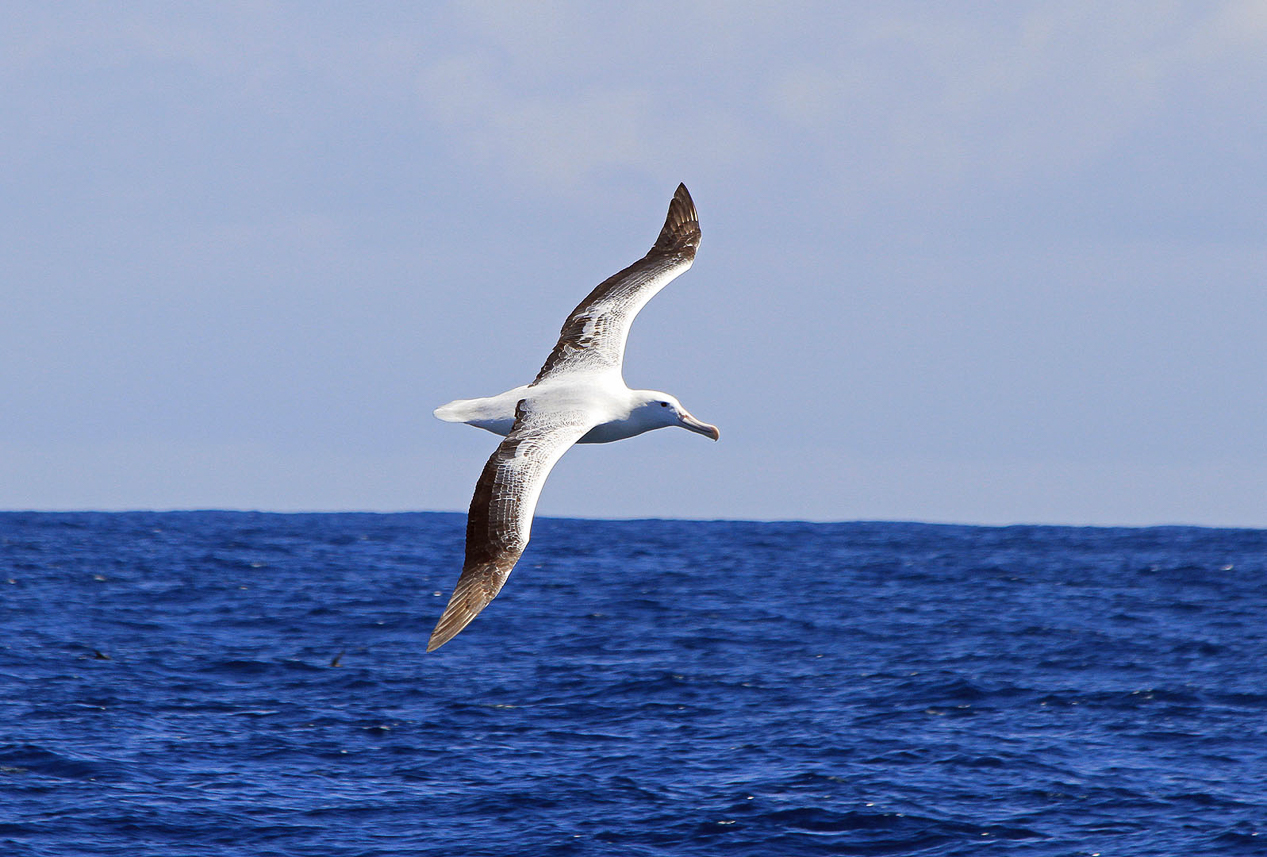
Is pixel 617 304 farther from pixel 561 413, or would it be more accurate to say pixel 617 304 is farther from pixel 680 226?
pixel 561 413

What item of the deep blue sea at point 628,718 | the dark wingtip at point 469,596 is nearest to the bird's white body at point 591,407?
the dark wingtip at point 469,596

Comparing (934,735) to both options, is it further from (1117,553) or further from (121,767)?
(1117,553)

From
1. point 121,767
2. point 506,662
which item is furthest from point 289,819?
point 506,662

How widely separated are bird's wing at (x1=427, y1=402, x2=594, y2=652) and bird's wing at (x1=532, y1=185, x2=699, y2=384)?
5.33 feet

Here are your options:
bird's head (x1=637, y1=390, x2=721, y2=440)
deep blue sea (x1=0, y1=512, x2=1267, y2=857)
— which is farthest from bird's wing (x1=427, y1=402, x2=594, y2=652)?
deep blue sea (x1=0, y1=512, x2=1267, y2=857)

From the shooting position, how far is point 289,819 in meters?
20.5

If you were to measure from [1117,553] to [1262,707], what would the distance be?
47334 mm

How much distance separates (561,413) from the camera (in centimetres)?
1384

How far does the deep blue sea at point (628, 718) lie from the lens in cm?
2006

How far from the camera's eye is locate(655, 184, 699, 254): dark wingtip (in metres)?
17.8

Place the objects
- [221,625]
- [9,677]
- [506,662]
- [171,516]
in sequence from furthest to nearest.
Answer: [171,516]
[221,625]
[506,662]
[9,677]

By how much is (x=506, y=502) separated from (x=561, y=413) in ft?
5.12

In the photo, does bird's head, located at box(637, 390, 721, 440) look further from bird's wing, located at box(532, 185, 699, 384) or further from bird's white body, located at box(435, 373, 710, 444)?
bird's wing, located at box(532, 185, 699, 384)

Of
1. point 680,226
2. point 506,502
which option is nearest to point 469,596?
point 506,502
